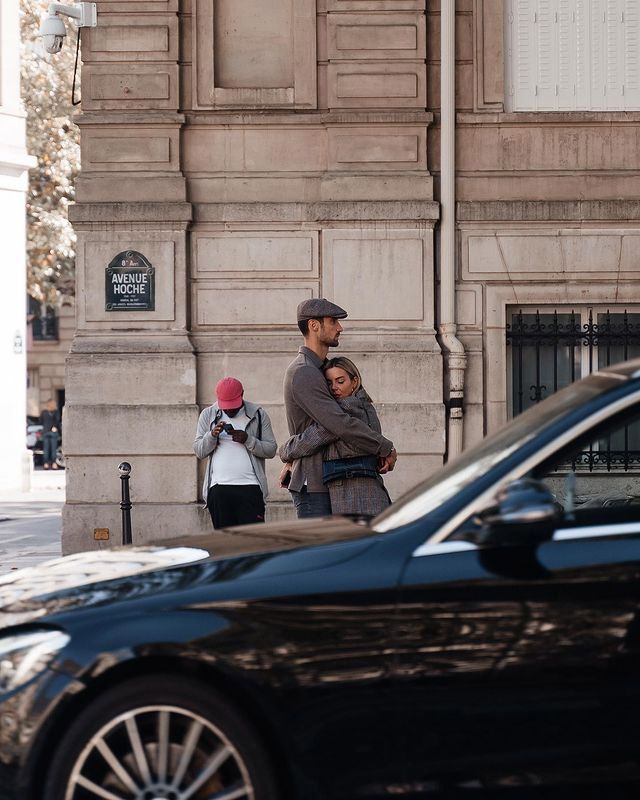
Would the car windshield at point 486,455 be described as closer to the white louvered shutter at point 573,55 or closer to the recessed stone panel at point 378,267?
the recessed stone panel at point 378,267

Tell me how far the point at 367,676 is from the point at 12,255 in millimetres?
24942

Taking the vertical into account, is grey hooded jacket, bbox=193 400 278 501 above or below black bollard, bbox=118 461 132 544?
above

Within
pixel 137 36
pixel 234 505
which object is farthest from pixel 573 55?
pixel 234 505

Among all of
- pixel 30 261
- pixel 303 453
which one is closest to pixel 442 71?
pixel 303 453

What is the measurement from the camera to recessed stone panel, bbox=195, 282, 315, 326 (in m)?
13.0

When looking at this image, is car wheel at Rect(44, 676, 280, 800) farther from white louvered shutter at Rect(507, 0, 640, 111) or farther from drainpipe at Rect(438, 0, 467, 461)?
white louvered shutter at Rect(507, 0, 640, 111)

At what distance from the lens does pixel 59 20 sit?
14422 millimetres

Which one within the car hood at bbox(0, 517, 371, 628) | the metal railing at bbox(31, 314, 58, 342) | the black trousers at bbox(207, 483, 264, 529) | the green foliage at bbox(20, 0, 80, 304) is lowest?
the black trousers at bbox(207, 483, 264, 529)

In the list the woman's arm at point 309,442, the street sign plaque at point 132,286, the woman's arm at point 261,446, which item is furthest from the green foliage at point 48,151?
the woman's arm at point 309,442

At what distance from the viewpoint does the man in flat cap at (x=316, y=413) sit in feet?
24.9

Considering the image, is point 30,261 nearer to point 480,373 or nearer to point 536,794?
point 480,373

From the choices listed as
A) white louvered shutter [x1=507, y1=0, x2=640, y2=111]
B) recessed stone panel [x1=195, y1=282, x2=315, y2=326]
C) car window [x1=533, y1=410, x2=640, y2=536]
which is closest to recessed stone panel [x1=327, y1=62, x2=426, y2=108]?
white louvered shutter [x1=507, y1=0, x2=640, y2=111]

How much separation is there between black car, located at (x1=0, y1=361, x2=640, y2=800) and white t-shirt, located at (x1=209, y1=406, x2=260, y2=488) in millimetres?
5521

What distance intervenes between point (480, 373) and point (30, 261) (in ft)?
68.2
